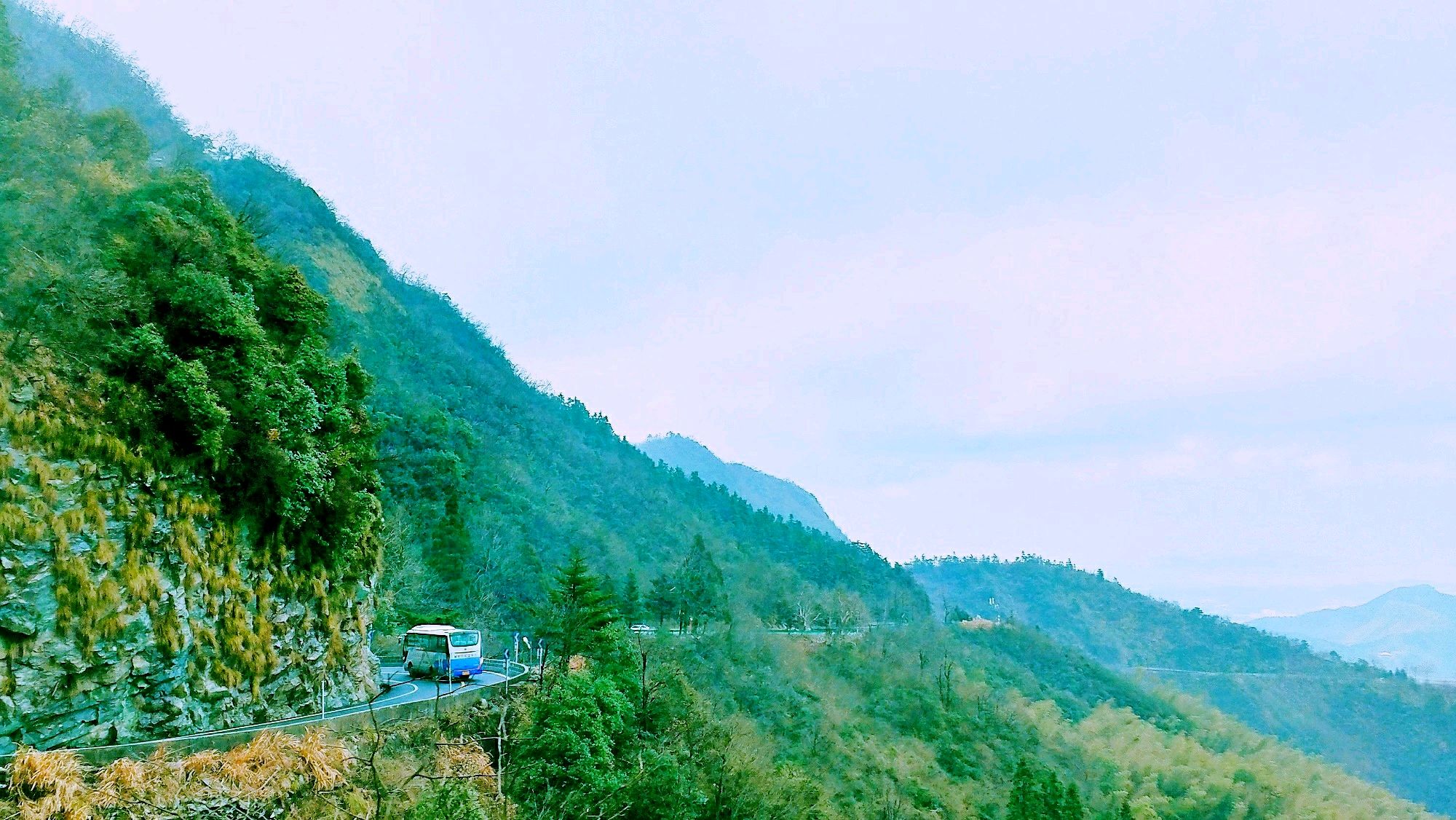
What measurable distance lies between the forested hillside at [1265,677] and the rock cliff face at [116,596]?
99050 mm

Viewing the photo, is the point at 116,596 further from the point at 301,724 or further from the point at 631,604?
the point at 631,604

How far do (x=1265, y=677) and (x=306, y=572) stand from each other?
148 metres

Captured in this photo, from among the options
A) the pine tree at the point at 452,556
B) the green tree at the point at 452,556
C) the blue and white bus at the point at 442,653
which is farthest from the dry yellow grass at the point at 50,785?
the pine tree at the point at 452,556

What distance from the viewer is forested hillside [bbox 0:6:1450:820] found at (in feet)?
42.9

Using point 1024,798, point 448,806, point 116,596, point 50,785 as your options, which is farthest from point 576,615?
point 1024,798

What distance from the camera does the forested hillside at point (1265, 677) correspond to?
106 m

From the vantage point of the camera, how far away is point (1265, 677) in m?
126

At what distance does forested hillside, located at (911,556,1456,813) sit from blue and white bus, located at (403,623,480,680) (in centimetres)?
9082

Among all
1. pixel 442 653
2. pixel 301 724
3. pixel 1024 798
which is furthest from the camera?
pixel 1024 798

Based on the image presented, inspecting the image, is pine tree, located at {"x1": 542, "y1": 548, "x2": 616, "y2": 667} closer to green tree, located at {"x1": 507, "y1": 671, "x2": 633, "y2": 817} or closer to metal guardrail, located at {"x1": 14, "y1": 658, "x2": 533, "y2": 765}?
metal guardrail, located at {"x1": 14, "y1": 658, "x2": 533, "y2": 765}

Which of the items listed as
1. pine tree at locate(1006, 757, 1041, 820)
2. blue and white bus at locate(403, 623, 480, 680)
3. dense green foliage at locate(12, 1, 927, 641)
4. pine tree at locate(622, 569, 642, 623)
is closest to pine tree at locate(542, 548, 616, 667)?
blue and white bus at locate(403, 623, 480, 680)

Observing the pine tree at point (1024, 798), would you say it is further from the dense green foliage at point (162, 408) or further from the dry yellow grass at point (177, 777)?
the dry yellow grass at point (177, 777)

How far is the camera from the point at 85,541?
1264 centimetres

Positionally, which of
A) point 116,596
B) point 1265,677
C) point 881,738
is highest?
point 116,596
